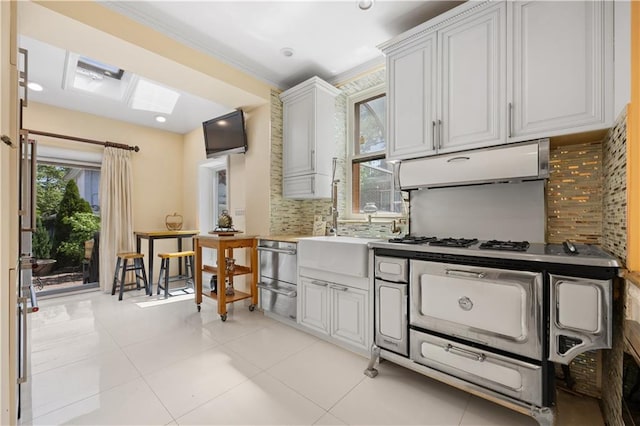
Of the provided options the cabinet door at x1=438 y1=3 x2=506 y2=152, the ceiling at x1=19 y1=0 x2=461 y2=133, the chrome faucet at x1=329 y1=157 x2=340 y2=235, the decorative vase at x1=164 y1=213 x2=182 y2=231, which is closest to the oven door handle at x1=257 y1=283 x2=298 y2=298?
the chrome faucet at x1=329 y1=157 x2=340 y2=235

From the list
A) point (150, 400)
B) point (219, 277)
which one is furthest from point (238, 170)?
point (150, 400)

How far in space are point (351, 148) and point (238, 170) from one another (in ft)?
5.12

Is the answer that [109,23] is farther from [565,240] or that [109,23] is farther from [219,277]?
[565,240]

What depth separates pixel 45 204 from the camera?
3826 mm

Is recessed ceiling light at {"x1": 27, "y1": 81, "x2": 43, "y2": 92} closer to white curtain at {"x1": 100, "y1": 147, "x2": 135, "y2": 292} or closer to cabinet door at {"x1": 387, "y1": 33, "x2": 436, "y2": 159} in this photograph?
white curtain at {"x1": 100, "y1": 147, "x2": 135, "y2": 292}

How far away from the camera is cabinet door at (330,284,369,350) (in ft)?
6.68

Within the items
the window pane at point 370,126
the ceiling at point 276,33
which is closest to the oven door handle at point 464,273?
the window pane at point 370,126

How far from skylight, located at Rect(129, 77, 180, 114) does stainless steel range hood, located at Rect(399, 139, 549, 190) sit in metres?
3.29

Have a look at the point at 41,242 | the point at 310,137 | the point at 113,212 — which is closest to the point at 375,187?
the point at 310,137

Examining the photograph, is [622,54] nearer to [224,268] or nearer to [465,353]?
[465,353]

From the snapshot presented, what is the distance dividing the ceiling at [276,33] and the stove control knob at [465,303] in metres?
2.13

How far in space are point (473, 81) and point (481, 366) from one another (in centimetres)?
177

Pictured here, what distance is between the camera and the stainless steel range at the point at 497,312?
122 cm

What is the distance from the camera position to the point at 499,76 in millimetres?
1719
